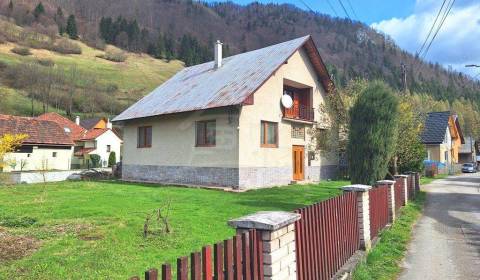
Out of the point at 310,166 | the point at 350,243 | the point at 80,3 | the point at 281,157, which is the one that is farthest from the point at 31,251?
the point at 80,3

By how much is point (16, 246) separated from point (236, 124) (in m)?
12.4

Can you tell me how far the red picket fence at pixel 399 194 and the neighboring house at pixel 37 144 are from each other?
28.4 metres

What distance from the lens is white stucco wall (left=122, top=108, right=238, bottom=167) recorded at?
61.3 feet

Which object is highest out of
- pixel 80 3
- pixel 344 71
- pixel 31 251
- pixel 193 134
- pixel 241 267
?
pixel 80 3

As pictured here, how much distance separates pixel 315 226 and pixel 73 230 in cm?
534

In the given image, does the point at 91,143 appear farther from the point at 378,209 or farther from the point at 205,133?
the point at 378,209

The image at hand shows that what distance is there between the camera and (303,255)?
481 cm

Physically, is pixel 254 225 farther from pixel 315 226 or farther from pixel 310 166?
pixel 310 166

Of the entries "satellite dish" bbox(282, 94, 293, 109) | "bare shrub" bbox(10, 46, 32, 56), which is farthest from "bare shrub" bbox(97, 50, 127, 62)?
"satellite dish" bbox(282, 94, 293, 109)

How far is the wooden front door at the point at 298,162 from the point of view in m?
22.5

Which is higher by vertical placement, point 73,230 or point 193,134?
point 193,134

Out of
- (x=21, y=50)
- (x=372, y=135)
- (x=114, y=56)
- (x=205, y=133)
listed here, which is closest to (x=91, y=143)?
(x=205, y=133)

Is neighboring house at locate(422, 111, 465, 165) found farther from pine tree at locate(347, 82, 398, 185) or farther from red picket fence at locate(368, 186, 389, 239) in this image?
red picket fence at locate(368, 186, 389, 239)

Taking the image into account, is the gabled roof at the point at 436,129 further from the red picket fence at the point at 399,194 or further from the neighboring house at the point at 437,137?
the red picket fence at the point at 399,194
